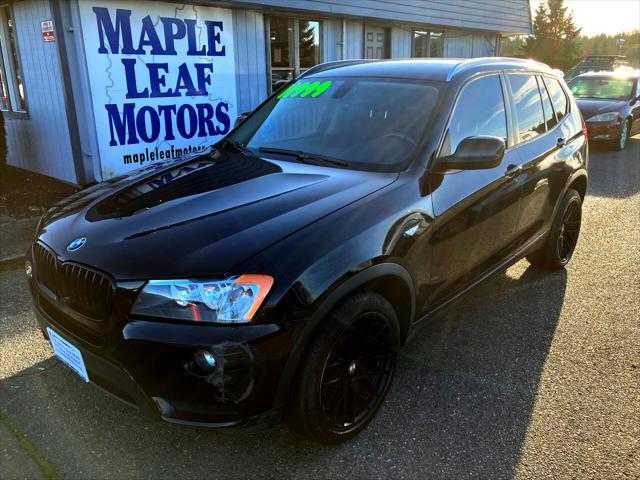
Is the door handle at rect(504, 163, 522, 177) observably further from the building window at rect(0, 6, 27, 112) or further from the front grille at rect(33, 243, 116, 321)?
the building window at rect(0, 6, 27, 112)

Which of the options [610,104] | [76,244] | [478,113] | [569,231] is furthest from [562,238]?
[610,104]

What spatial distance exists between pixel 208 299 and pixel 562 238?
3640 mm

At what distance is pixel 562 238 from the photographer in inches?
180

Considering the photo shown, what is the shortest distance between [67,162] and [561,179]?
6424 millimetres

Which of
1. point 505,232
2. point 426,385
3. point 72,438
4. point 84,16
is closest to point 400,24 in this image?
point 84,16

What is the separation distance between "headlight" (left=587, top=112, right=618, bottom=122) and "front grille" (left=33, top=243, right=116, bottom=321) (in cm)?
1182

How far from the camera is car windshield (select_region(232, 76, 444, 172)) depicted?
2.97 meters

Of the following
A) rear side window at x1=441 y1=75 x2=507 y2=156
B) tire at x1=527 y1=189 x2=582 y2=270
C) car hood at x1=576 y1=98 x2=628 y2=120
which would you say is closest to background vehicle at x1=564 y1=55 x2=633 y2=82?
car hood at x1=576 y1=98 x2=628 y2=120

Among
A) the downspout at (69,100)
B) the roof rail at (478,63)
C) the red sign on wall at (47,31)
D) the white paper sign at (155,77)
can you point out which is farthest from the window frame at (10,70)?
the roof rail at (478,63)

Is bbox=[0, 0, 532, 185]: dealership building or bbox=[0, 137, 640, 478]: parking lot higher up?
bbox=[0, 0, 532, 185]: dealership building

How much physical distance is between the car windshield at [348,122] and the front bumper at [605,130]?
9866 millimetres

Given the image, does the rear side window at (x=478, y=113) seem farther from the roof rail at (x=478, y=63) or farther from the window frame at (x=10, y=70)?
the window frame at (x=10, y=70)

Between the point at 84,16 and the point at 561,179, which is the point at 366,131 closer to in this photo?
the point at 561,179

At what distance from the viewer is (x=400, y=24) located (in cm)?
1212
